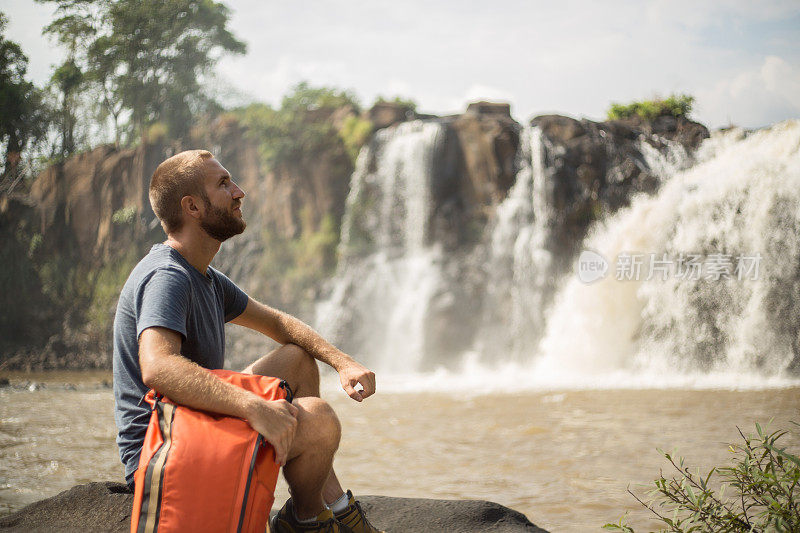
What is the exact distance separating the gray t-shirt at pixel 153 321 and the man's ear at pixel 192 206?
0.11 meters

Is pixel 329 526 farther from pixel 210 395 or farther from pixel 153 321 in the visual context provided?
pixel 153 321

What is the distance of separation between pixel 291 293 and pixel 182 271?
13239 millimetres

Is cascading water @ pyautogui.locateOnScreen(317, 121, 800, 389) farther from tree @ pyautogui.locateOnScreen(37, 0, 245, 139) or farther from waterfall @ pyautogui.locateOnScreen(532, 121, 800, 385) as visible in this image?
tree @ pyautogui.locateOnScreen(37, 0, 245, 139)

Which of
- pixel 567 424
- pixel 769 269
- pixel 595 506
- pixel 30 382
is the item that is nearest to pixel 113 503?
pixel 595 506

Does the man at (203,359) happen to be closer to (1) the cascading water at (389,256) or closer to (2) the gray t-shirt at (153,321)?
(2) the gray t-shirt at (153,321)

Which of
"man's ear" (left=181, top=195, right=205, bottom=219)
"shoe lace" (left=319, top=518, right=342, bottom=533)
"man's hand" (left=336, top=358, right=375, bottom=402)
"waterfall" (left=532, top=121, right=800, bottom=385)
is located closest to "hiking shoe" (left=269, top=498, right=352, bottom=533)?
"shoe lace" (left=319, top=518, right=342, bottom=533)

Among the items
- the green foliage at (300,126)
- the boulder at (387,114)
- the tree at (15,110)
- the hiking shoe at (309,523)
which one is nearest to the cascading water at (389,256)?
the boulder at (387,114)

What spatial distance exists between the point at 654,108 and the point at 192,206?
37.7ft

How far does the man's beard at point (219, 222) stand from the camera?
181 cm

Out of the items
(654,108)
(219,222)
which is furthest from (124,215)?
(219,222)

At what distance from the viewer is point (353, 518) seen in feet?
6.23

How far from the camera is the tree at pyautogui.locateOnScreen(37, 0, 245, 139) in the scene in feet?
45.3

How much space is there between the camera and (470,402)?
7.30 meters

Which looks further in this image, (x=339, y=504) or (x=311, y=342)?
(x=311, y=342)
